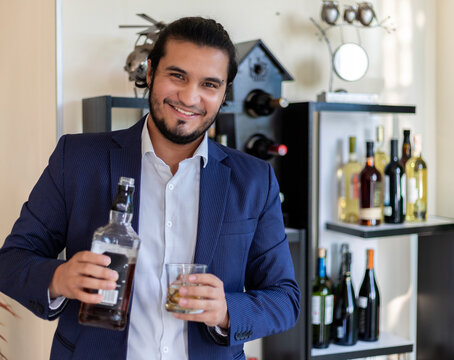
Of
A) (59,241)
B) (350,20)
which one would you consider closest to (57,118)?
(59,241)

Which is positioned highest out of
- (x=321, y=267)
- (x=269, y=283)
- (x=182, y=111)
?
(x=182, y=111)

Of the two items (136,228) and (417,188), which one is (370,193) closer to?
(417,188)

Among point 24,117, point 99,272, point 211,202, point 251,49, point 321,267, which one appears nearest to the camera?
point 99,272

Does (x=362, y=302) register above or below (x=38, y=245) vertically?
below

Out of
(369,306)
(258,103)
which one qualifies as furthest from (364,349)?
(258,103)

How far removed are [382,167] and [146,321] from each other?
72.3 inches

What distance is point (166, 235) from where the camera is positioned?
1479 millimetres

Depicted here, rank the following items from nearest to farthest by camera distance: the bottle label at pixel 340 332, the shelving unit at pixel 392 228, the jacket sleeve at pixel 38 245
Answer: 1. the jacket sleeve at pixel 38 245
2. the shelving unit at pixel 392 228
3. the bottle label at pixel 340 332

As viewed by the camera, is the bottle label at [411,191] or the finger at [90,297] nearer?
the finger at [90,297]

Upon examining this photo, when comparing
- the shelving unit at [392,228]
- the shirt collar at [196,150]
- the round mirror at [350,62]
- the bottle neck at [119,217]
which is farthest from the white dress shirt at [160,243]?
the round mirror at [350,62]

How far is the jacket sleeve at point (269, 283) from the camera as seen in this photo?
57.4 inches

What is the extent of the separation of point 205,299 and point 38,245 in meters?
0.43

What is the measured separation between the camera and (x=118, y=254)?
1.25 meters

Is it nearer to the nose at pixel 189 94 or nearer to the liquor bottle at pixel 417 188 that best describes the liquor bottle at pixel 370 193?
the liquor bottle at pixel 417 188
